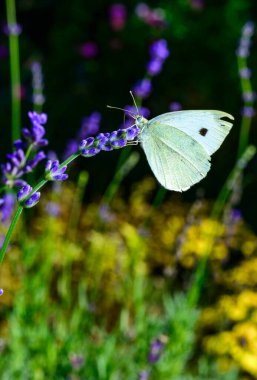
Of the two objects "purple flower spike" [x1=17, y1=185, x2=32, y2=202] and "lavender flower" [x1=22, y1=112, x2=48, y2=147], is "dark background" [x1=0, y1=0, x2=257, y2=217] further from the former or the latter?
"purple flower spike" [x1=17, y1=185, x2=32, y2=202]

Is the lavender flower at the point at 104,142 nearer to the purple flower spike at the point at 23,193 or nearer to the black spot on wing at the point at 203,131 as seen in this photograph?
the purple flower spike at the point at 23,193

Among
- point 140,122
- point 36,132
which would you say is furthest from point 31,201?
point 140,122

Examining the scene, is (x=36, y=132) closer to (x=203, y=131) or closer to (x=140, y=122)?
(x=140, y=122)

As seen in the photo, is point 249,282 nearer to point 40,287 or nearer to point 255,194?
point 255,194

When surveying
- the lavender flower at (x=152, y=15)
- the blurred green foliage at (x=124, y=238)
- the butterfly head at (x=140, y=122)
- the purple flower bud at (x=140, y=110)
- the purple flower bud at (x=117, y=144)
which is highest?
the purple flower bud at (x=117, y=144)

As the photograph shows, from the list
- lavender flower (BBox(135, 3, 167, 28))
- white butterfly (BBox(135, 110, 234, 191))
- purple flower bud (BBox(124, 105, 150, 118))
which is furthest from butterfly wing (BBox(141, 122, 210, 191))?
lavender flower (BBox(135, 3, 167, 28))

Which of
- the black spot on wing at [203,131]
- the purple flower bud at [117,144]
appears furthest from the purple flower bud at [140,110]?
the purple flower bud at [117,144]
